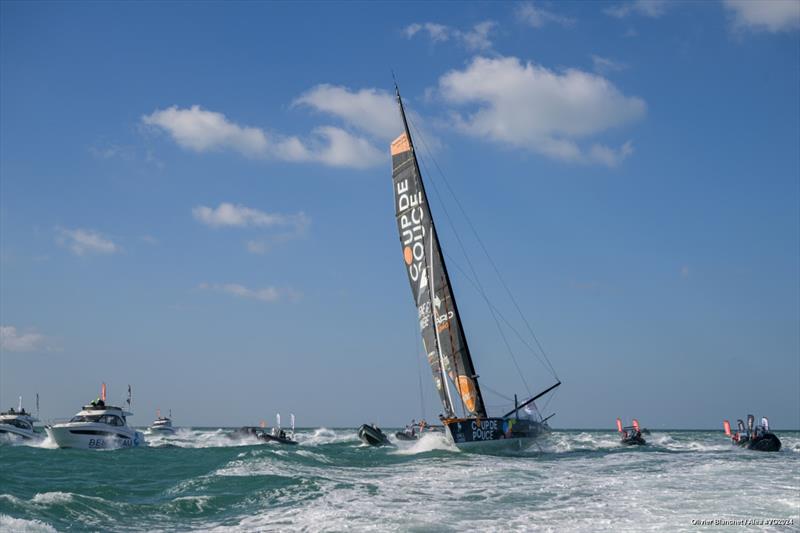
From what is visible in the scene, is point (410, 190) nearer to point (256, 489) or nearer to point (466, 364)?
point (466, 364)

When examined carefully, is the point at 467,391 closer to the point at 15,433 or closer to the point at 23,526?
the point at 23,526

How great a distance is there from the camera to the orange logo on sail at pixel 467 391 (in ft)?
117

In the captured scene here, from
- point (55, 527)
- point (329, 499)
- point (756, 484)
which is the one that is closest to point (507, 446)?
point (756, 484)

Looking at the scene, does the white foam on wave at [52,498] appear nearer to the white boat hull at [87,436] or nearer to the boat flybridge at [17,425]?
the white boat hull at [87,436]

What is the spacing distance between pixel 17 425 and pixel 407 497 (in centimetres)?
4244

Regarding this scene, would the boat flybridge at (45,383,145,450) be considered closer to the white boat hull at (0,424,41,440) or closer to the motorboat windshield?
the motorboat windshield

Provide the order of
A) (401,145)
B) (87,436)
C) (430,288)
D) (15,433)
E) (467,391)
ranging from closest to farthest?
(467,391) → (430,288) → (401,145) → (87,436) → (15,433)

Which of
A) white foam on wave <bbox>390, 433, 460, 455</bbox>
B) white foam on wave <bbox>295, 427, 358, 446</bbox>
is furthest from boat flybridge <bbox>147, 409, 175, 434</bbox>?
white foam on wave <bbox>390, 433, 460, 455</bbox>

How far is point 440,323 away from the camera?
123 feet

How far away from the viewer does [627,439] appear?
167ft

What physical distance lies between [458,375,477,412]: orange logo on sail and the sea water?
23.1ft

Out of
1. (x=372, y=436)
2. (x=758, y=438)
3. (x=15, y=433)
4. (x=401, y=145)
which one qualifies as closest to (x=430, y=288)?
(x=401, y=145)

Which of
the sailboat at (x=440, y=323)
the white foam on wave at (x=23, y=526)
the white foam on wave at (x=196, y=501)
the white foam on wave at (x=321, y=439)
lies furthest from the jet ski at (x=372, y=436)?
the white foam on wave at (x=23, y=526)

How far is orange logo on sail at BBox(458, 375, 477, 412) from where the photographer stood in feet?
117
